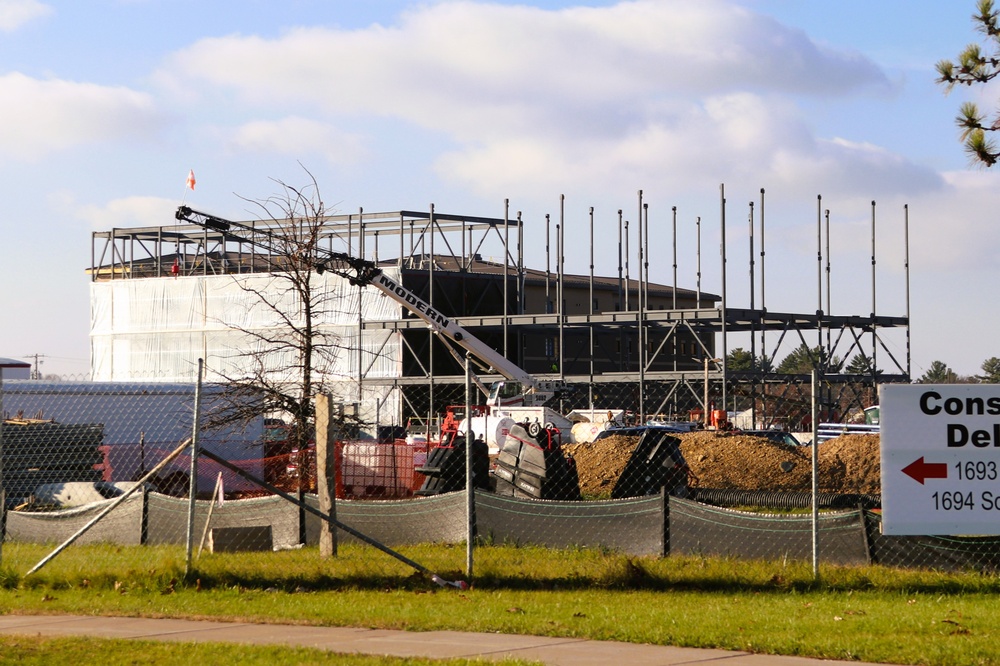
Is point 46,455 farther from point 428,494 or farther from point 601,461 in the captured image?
point 601,461

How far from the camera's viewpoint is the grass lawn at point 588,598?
9.87 m

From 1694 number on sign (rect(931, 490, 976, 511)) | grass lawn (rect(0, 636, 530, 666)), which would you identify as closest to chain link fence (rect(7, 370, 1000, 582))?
1694 number on sign (rect(931, 490, 976, 511))

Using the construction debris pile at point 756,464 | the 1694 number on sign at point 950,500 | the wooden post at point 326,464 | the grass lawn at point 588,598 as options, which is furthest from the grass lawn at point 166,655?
the construction debris pile at point 756,464

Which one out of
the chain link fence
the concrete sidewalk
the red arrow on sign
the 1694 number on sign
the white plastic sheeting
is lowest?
the concrete sidewalk

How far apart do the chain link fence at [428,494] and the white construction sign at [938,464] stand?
2.72 ft

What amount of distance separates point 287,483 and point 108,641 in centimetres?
1195

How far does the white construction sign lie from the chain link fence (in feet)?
2.72

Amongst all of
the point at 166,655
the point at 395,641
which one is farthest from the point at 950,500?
the point at 166,655

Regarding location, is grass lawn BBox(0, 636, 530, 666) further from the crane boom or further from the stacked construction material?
the crane boom

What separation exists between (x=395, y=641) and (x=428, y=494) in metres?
11.6

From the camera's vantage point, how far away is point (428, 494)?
70.5 feet

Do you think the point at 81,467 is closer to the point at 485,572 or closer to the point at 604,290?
the point at 485,572

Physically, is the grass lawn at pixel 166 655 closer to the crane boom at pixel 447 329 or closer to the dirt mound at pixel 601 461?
the dirt mound at pixel 601 461

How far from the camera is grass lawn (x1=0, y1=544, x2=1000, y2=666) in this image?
9.87 m
